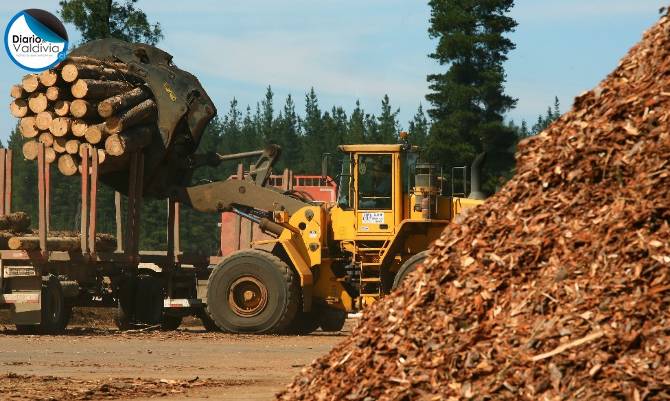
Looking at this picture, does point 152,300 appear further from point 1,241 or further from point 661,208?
point 661,208

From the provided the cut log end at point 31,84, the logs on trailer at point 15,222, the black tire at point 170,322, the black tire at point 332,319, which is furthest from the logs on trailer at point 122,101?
the black tire at point 332,319

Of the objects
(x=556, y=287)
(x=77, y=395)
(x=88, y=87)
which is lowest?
(x=77, y=395)

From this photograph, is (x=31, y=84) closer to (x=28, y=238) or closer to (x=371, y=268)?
(x=28, y=238)

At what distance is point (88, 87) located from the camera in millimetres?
23656

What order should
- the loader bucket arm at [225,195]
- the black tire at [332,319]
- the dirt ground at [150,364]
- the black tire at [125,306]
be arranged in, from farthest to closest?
the black tire at [332,319] → the loader bucket arm at [225,195] → the black tire at [125,306] → the dirt ground at [150,364]

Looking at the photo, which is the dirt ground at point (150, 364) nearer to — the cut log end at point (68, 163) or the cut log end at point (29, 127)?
the cut log end at point (68, 163)

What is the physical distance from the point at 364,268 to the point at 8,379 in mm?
10073

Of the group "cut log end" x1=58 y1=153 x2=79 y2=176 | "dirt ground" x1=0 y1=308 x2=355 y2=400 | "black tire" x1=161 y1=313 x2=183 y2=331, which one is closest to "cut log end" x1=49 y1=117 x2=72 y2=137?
"cut log end" x1=58 y1=153 x2=79 y2=176

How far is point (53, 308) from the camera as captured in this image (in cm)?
2314

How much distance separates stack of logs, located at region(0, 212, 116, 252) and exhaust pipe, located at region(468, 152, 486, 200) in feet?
21.9

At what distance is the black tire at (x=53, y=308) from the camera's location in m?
22.9

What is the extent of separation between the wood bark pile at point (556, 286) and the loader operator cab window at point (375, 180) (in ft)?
45.4

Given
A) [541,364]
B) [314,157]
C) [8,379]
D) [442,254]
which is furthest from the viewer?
[314,157]

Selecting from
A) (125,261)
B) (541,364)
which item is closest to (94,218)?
(125,261)
